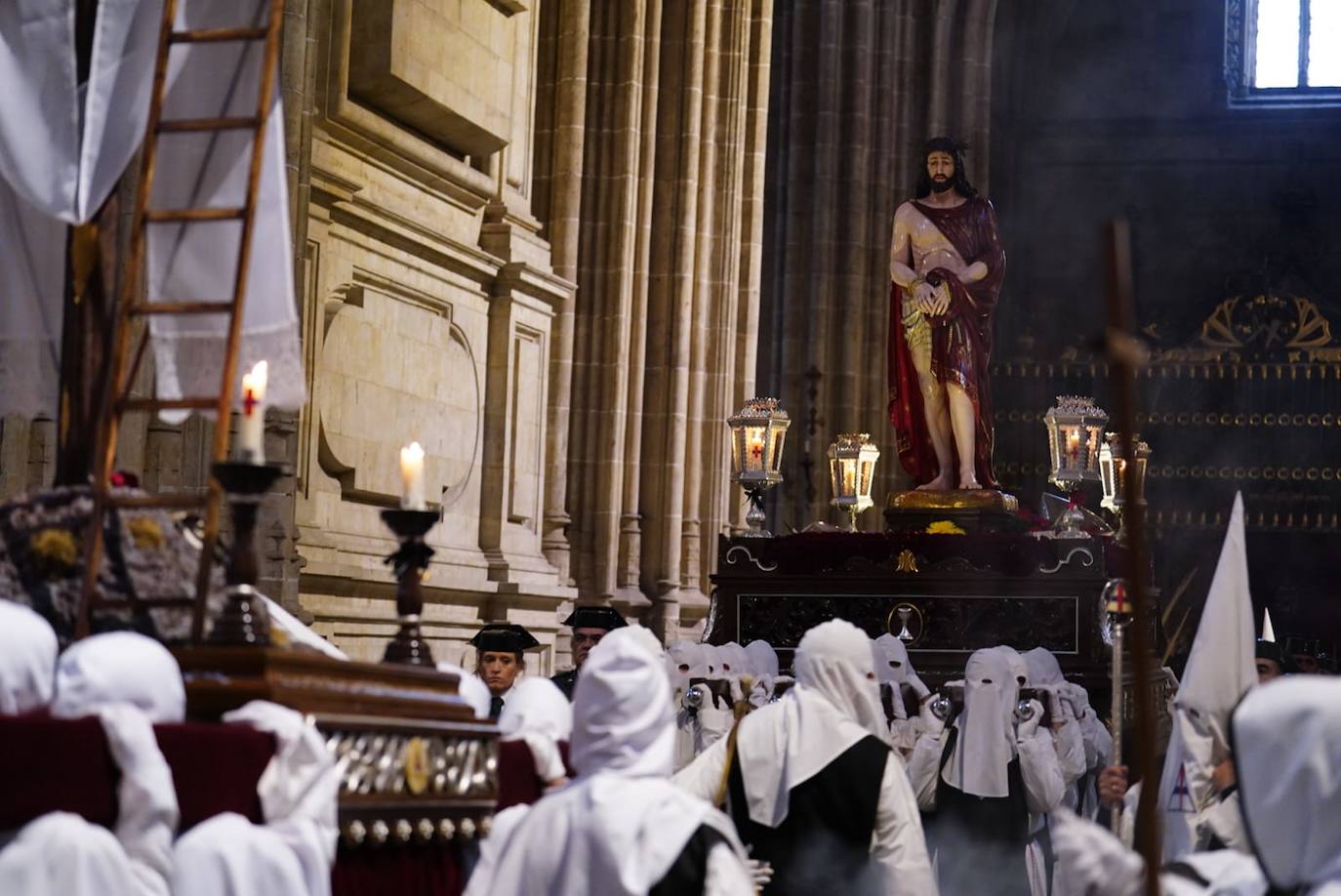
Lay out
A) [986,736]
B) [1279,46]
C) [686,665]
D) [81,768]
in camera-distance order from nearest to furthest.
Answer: [81,768]
[986,736]
[686,665]
[1279,46]

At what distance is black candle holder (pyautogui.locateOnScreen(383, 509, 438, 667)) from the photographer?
519 centimetres

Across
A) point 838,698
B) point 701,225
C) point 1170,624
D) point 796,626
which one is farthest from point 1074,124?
point 838,698

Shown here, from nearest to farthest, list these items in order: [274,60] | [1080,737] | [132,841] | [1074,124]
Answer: [132,841] < [274,60] < [1080,737] < [1074,124]

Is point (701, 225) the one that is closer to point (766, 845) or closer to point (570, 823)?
point (766, 845)

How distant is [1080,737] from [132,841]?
27.0 feet

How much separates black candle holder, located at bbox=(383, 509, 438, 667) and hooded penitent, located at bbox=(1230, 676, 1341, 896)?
6.55 feet

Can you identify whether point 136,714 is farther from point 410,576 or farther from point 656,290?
point 656,290

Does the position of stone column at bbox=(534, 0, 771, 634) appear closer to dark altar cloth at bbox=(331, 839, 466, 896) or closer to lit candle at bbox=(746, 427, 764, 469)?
lit candle at bbox=(746, 427, 764, 469)

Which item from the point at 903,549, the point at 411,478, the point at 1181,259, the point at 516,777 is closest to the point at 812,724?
the point at 516,777

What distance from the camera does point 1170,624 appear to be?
2627 cm

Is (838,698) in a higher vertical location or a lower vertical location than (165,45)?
lower

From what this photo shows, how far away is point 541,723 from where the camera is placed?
5.70 meters

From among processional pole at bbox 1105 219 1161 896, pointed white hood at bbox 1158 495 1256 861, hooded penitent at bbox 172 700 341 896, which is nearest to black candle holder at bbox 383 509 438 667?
hooded penitent at bbox 172 700 341 896

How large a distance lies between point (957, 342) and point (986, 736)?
200 inches
